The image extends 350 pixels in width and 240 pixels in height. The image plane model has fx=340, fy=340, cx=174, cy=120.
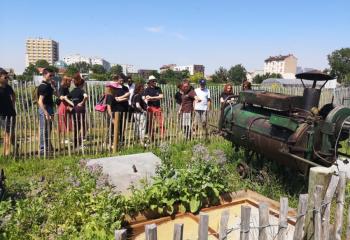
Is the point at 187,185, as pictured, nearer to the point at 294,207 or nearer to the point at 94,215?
the point at 94,215

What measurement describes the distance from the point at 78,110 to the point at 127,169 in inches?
134

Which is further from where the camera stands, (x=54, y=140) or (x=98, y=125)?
(x=98, y=125)

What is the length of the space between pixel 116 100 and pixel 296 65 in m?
173

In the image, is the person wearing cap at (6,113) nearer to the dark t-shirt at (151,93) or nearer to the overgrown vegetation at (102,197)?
the overgrown vegetation at (102,197)

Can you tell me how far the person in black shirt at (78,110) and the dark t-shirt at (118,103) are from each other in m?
0.69

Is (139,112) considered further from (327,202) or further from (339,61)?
(339,61)

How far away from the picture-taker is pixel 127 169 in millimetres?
5883

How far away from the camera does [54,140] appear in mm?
7840

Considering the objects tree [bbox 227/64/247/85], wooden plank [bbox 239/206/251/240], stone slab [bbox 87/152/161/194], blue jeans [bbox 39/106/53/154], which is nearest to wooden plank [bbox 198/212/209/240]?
wooden plank [bbox 239/206/251/240]

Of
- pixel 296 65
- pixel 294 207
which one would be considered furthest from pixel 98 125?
pixel 296 65

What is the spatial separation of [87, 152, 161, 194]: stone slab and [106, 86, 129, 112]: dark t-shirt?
250 cm

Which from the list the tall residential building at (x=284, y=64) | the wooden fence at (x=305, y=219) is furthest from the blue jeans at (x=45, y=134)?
the tall residential building at (x=284, y=64)

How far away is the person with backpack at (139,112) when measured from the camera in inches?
343

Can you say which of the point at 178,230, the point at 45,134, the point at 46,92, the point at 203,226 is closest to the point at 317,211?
the point at 203,226
